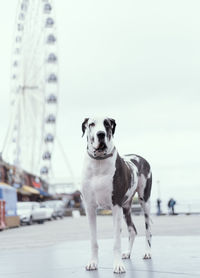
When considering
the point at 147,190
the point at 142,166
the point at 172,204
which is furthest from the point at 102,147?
the point at 172,204

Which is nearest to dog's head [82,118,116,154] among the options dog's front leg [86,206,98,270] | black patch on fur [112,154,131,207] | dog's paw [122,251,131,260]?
black patch on fur [112,154,131,207]

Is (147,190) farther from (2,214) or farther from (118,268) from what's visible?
(2,214)

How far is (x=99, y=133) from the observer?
17.3 ft

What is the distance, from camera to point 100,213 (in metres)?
62.7

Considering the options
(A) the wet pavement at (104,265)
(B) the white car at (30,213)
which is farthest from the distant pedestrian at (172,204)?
(A) the wet pavement at (104,265)

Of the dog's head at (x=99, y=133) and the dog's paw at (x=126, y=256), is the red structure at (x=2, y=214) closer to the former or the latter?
the dog's paw at (x=126, y=256)

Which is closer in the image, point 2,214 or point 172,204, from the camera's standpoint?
point 2,214

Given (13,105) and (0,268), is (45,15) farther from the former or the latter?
(0,268)

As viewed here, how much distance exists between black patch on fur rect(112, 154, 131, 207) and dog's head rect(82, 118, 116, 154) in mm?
320

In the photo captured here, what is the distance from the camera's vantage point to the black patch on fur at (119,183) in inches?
220

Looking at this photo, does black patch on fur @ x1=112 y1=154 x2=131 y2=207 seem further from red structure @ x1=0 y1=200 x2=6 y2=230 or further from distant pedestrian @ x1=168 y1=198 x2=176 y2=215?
distant pedestrian @ x1=168 y1=198 x2=176 y2=215

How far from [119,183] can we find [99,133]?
2.30 ft

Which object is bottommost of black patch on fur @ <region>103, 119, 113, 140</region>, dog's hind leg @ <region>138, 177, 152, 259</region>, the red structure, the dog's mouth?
the red structure

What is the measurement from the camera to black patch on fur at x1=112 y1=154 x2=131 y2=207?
558 centimetres
